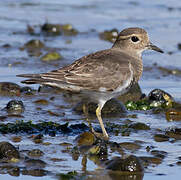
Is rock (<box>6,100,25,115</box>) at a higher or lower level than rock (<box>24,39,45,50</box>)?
lower

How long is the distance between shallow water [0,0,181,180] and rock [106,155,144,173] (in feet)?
0.43

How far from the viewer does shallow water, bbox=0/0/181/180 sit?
678cm

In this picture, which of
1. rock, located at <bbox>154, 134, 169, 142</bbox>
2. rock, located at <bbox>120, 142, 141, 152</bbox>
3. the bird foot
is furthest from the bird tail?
rock, located at <bbox>154, 134, 169, 142</bbox>

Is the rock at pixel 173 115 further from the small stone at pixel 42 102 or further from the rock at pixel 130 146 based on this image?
the small stone at pixel 42 102

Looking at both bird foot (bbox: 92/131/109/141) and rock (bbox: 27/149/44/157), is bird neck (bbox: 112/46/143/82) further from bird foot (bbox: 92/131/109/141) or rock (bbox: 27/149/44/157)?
rock (bbox: 27/149/44/157)

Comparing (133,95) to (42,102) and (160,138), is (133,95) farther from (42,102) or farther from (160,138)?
(160,138)

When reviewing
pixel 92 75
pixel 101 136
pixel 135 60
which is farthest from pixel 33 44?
pixel 101 136

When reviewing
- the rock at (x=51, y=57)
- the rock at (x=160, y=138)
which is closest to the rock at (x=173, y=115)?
the rock at (x=160, y=138)

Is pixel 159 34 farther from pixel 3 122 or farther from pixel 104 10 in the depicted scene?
pixel 3 122

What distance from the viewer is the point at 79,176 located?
593cm

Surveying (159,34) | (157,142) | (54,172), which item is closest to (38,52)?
(159,34)

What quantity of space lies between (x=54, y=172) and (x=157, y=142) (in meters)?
1.82

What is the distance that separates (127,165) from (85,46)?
7381 millimetres

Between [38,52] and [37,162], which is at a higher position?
[38,52]
